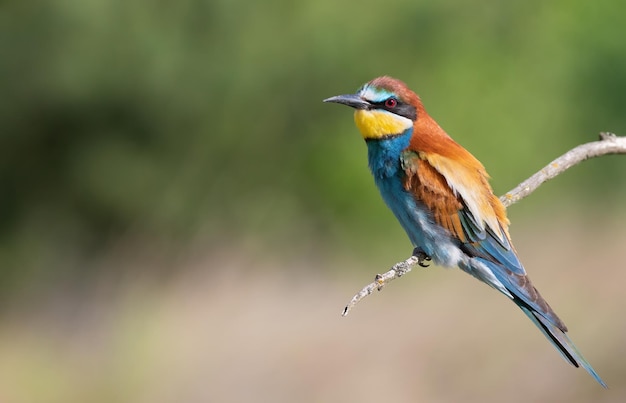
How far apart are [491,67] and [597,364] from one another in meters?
5.21

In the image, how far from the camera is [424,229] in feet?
10.9

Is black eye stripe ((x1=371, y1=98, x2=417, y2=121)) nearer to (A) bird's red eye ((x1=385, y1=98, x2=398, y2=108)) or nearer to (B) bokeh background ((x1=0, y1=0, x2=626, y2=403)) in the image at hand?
(A) bird's red eye ((x1=385, y1=98, x2=398, y2=108))

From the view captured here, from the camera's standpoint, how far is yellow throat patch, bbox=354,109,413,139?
11.0 feet

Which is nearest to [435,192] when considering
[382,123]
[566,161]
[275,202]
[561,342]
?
[382,123]

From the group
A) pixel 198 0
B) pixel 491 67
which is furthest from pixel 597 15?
pixel 198 0

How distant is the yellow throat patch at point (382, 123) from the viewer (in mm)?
3357

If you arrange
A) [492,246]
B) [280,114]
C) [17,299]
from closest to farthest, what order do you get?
[492,246] → [17,299] → [280,114]

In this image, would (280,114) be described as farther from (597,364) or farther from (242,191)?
(597,364)

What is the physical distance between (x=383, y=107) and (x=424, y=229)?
44 cm

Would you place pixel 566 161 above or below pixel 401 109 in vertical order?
below

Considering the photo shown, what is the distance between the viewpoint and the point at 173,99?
9062 millimetres

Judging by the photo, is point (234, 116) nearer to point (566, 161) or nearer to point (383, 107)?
point (383, 107)

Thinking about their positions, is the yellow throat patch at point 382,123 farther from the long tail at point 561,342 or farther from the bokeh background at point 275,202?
the bokeh background at point 275,202

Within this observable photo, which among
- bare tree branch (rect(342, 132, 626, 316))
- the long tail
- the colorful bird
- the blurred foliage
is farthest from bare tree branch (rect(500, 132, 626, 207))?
the blurred foliage
